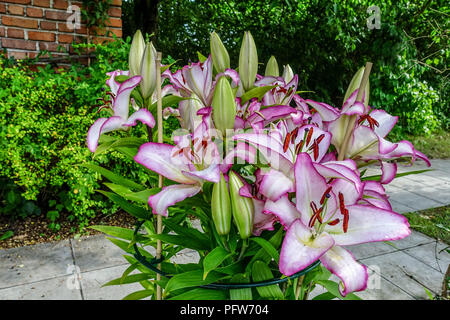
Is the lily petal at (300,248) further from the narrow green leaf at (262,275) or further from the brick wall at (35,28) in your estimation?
the brick wall at (35,28)

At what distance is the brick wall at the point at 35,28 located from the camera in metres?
2.80

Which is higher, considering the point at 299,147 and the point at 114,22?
the point at 114,22

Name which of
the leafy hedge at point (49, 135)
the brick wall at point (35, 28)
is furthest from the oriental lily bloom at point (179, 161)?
the brick wall at point (35, 28)

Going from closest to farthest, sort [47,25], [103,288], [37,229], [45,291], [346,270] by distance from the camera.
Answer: [346,270] < [45,291] < [103,288] < [37,229] < [47,25]

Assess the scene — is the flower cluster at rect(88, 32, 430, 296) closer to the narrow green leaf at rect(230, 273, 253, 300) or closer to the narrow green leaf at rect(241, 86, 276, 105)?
the narrow green leaf at rect(241, 86, 276, 105)

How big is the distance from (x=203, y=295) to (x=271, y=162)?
270 mm

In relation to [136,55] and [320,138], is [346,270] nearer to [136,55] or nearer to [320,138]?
[320,138]

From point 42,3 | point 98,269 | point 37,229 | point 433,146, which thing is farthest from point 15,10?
point 433,146

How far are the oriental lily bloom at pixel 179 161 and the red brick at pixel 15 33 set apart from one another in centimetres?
295

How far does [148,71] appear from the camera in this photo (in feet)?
1.84

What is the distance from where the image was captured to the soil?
2.54m

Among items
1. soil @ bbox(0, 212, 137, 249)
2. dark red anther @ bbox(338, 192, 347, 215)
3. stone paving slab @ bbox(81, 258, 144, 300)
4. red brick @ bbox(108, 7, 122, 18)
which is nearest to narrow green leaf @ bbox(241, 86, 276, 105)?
dark red anther @ bbox(338, 192, 347, 215)

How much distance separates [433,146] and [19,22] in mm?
6905
